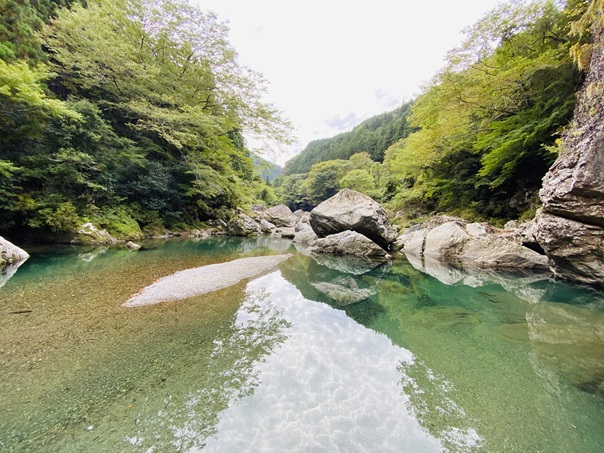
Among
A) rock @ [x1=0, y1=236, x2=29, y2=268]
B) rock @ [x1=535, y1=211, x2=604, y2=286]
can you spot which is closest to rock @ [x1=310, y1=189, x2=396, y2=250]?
rock @ [x1=535, y1=211, x2=604, y2=286]

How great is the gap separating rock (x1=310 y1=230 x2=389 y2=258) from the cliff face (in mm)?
6186

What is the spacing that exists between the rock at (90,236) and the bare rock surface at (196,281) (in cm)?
582

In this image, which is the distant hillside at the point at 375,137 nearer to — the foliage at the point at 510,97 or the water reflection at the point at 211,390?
the foliage at the point at 510,97

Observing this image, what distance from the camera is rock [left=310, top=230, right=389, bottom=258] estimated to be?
1252 cm

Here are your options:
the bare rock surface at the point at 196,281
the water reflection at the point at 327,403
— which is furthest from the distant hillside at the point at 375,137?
the water reflection at the point at 327,403

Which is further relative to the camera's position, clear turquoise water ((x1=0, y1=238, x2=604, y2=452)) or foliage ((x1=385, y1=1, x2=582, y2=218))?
foliage ((x1=385, y1=1, x2=582, y2=218))

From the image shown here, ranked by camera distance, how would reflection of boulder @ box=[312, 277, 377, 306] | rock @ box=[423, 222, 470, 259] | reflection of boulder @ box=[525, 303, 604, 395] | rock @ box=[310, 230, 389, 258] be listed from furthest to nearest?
rock @ box=[310, 230, 389, 258] < rock @ box=[423, 222, 470, 259] < reflection of boulder @ box=[312, 277, 377, 306] < reflection of boulder @ box=[525, 303, 604, 395]

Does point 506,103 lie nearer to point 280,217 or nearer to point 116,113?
point 116,113

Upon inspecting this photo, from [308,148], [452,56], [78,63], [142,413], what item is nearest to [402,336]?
[142,413]

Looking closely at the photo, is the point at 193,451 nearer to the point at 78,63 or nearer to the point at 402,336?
the point at 402,336

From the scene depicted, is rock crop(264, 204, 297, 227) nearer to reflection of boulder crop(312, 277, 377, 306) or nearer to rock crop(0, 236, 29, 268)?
reflection of boulder crop(312, 277, 377, 306)

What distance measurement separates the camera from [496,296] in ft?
21.8

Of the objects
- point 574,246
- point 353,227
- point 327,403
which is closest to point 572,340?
point 574,246

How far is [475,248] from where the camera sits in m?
10.6
